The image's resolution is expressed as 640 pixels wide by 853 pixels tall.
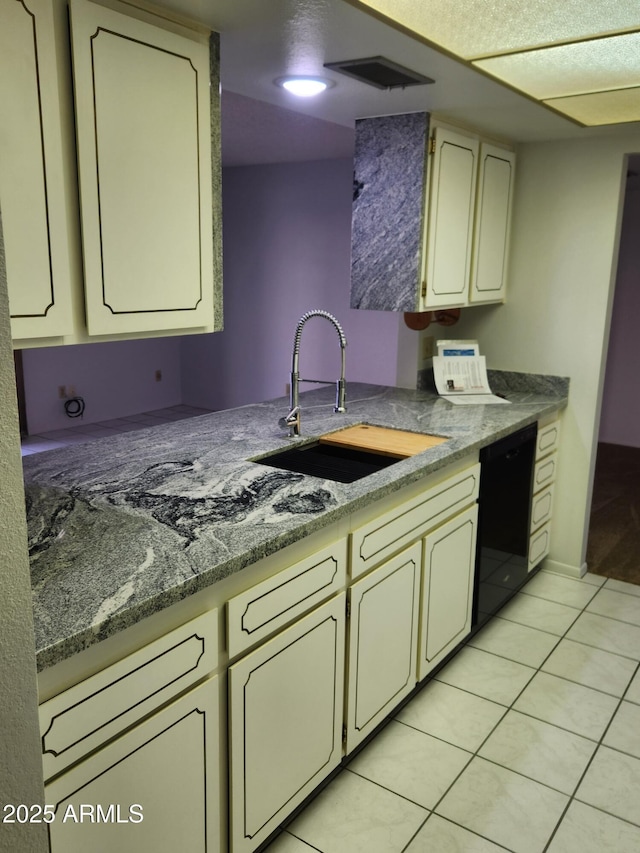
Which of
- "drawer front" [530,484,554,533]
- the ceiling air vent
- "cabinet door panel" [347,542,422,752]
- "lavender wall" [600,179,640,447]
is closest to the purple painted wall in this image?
"lavender wall" [600,179,640,447]

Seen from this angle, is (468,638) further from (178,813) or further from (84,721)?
(84,721)

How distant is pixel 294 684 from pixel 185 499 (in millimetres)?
548

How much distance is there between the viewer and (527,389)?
3.53 meters

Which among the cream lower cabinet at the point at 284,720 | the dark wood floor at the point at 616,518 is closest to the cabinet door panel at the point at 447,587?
the cream lower cabinet at the point at 284,720

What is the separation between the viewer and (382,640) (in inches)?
A: 84.7

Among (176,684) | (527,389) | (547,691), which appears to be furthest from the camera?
(527,389)

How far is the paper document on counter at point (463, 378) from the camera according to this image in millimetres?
3329

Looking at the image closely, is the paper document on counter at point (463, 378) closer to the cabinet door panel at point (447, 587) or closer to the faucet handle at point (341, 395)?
the faucet handle at point (341, 395)

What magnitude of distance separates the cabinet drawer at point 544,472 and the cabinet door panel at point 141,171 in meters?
2.00

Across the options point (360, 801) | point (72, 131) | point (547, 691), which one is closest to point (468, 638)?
point (547, 691)

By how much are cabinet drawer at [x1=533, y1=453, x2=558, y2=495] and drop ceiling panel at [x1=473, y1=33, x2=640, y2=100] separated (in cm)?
160

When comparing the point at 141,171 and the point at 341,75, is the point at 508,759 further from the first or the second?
the point at 341,75

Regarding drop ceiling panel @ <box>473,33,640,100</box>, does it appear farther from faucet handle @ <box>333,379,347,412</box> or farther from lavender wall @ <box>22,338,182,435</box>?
lavender wall @ <box>22,338,182,435</box>

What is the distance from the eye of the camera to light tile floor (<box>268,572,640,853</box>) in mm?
1920
